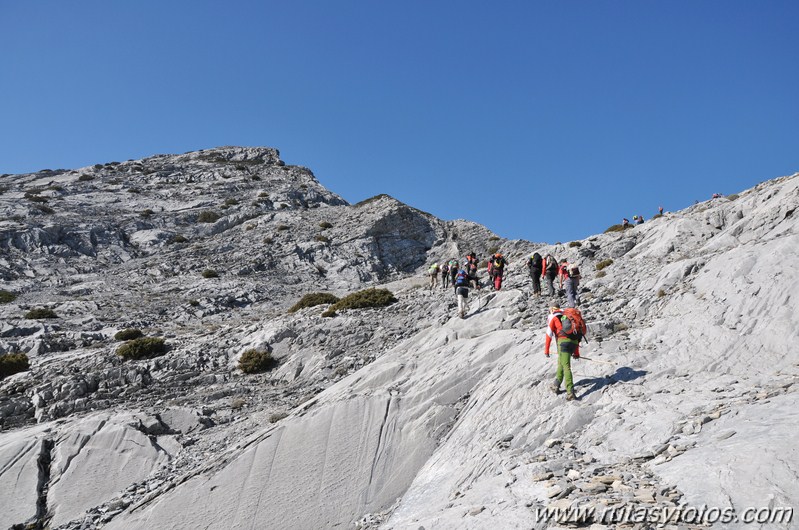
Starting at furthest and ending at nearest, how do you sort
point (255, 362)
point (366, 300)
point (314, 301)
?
point (314, 301) → point (366, 300) → point (255, 362)

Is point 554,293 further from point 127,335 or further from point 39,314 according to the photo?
point 39,314

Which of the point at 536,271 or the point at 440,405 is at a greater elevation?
the point at 536,271

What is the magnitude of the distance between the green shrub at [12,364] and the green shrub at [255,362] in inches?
371

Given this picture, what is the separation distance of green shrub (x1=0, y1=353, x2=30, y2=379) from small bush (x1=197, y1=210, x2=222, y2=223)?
37.0 metres

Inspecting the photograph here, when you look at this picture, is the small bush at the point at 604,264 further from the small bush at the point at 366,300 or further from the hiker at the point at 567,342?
the hiker at the point at 567,342

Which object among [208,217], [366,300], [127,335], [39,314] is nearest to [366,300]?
[366,300]

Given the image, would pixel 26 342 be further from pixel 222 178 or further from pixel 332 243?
pixel 222 178

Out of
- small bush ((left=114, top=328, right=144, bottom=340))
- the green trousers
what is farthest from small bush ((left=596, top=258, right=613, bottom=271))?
small bush ((left=114, top=328, right=144, bottom=340))

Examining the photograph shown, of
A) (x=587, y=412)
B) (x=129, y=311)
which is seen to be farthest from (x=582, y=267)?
(x=129, y=311)

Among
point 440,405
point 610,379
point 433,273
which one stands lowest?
point 440,405

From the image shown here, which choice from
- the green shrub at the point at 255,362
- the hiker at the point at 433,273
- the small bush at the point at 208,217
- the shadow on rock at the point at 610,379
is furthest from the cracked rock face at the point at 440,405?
the small bush at the point at 208,217

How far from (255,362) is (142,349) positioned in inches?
217

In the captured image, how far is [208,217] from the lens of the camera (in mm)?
59781

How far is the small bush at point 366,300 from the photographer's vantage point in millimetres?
27516
